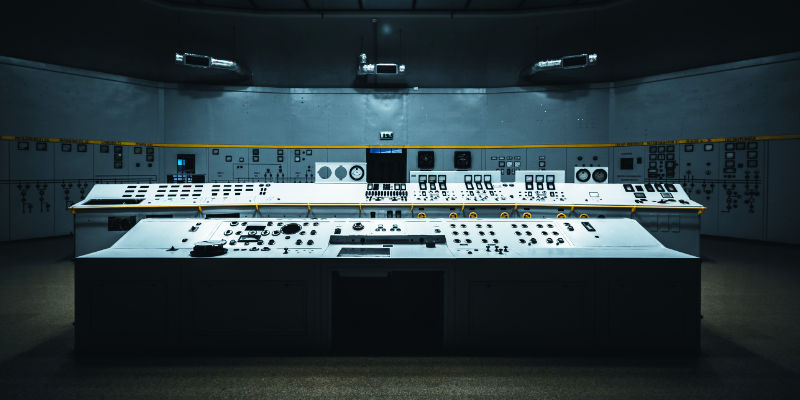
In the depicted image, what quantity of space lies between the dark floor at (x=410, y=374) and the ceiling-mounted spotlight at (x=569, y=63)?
5538 mm

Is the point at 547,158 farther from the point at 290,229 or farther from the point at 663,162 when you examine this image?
the point at 290,229

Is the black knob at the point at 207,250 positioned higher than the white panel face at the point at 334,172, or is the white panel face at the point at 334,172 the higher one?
the white panel face at the point at 334,172

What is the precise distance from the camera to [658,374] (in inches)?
99.3

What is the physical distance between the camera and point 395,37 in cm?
892

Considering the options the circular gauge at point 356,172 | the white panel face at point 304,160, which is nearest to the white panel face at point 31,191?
the white panel face at point 304,160

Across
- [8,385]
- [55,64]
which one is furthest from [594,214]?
[55,64]

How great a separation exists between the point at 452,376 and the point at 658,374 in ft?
4.28

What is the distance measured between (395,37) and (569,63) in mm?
3724

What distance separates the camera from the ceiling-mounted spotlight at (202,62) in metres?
7.44

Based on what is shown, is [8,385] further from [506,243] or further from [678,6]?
[678,6]

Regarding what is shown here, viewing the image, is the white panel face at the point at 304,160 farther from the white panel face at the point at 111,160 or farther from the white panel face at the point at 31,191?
the white panel face at the point at 31,191

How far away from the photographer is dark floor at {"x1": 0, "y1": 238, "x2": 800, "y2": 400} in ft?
7.63

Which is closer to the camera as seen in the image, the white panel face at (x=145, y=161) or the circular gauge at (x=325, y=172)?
the circular gauge at (x=325, y=172)

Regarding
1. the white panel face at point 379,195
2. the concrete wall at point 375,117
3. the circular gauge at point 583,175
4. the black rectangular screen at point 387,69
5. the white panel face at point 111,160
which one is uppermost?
the black rectangular screen at point 387,69
